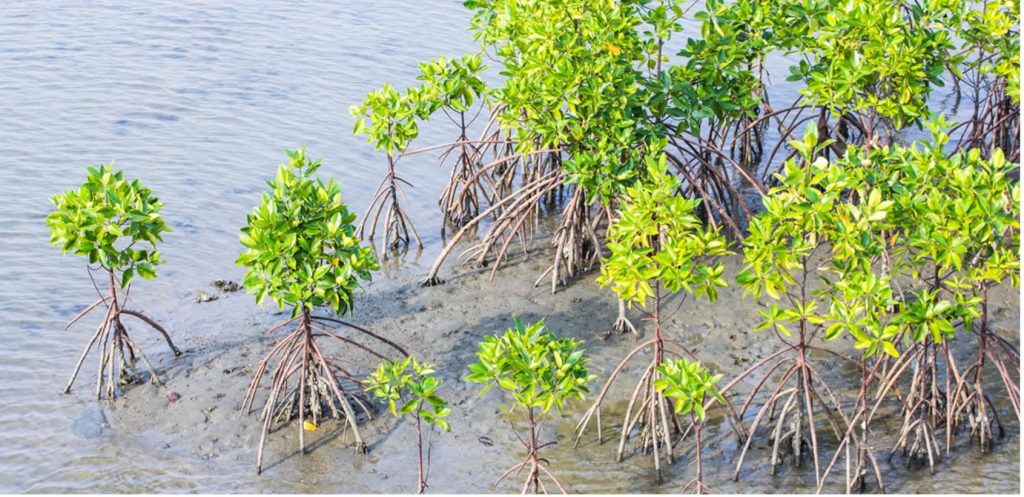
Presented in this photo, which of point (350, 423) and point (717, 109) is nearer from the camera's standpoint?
point (350, 423)

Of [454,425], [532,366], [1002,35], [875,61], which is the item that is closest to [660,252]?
[532,366]

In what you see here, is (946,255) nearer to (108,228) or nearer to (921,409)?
(921,409)

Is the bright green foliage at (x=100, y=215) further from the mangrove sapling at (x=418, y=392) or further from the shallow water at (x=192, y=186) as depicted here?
the mangrove sapling at (x=418, y=392)

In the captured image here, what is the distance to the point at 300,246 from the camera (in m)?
6.52

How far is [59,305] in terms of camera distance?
860 centimetres

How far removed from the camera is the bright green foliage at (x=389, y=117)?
28.3ft

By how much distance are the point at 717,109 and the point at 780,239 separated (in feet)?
8.46

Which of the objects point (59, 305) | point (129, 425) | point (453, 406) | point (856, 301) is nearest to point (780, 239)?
point (856, 301)

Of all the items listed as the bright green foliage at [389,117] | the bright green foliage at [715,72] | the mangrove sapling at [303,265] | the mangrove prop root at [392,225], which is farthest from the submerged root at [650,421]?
the mangrove prop root at [392,225]

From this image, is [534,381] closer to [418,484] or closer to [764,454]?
[418,484]

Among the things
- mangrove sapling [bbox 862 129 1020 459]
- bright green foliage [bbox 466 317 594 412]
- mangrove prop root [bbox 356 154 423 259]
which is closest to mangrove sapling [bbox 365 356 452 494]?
bright green foliage [bbox 466 317 594 412]

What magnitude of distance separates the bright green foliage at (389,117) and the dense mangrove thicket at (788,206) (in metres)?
0.02

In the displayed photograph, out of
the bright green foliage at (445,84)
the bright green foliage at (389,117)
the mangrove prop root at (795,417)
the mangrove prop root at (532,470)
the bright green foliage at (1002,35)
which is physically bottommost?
the mangrove prop root at (532,470)

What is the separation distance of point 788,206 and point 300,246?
8.58 feet
